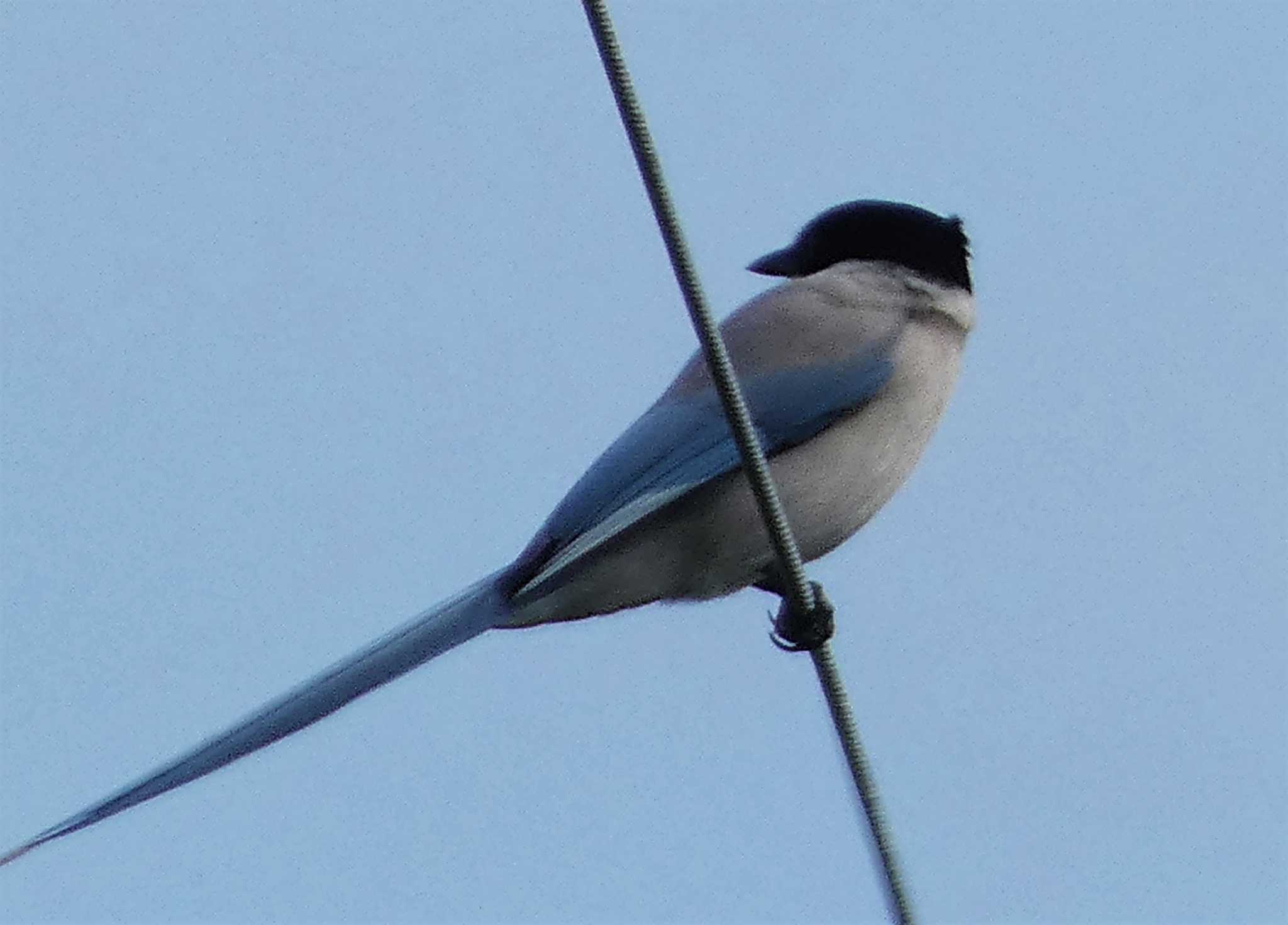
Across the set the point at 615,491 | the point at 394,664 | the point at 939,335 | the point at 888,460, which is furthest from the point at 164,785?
the point at 939,335

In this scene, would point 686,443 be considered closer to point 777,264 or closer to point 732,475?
point 732,475

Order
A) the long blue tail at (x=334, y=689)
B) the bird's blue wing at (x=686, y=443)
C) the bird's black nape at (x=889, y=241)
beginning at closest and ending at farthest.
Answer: the long blue tail at (x=334, y=689) → the bird's blue wing at (x=686, y=443) → the bird's black nape at (x=889, y=241)

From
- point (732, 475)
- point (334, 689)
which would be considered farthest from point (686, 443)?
point (334, 689)

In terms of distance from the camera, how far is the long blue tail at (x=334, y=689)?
486 cm

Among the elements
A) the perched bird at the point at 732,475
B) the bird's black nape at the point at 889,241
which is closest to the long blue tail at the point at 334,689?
the perched bird at the point at 732,475

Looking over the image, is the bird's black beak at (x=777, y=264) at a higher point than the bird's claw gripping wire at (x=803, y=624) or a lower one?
higher

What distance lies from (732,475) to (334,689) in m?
1.17

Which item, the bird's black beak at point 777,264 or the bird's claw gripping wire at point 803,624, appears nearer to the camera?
the bird's claw gripping wire at point 803,624

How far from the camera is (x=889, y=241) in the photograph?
22.3ft

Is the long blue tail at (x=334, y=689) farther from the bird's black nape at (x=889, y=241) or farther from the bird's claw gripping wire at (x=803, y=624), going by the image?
the bird's black nape at (x=889, y=241)

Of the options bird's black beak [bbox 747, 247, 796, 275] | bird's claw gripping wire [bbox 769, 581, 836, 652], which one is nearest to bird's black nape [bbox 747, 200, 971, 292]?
bird's black beak [bbox 747, 247, 796, 275]

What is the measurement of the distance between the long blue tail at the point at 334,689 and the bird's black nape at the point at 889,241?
1.97 meters

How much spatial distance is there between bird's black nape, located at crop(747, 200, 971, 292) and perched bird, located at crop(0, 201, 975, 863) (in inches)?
0.6

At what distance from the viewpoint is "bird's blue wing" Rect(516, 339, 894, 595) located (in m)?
5.39
